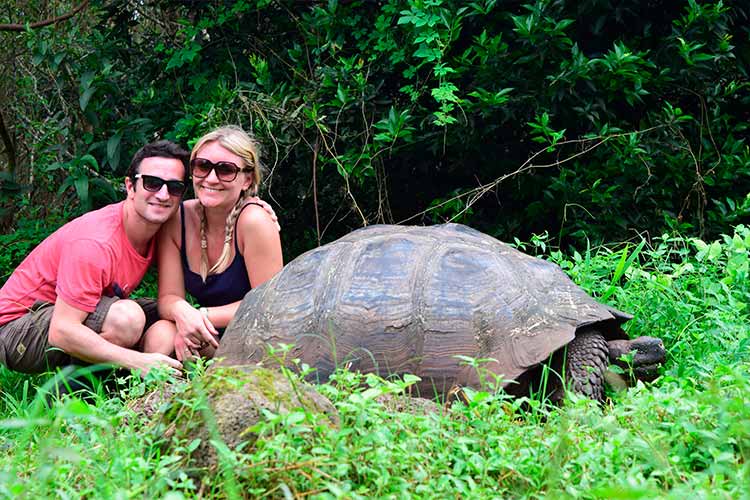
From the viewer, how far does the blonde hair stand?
387cm

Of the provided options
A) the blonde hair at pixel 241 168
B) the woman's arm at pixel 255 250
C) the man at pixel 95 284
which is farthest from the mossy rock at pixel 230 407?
the blonde hair at pixel 241 168

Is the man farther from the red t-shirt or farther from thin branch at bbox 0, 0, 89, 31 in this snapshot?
thin branch at bbox 0, 0, 89, 31

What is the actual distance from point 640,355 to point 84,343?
7.56 feet

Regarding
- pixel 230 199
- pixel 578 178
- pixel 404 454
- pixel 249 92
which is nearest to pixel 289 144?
pixel 249 92

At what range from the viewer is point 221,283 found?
154 inches

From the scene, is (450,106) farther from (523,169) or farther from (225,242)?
(225,242)

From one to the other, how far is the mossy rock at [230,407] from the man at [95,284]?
4.59 ft

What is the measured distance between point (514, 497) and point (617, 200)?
9.84 feet

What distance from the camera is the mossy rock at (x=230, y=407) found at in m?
2.09

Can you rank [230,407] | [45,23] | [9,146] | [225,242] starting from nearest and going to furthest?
[230,407]
[225,242]
[45,23]
[9,146]

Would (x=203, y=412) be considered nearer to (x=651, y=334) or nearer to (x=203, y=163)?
(x=203, y=163)

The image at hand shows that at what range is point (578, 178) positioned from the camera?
4.77m

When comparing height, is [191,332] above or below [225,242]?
below

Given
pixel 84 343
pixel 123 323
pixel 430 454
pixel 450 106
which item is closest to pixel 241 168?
pixel 123 323
